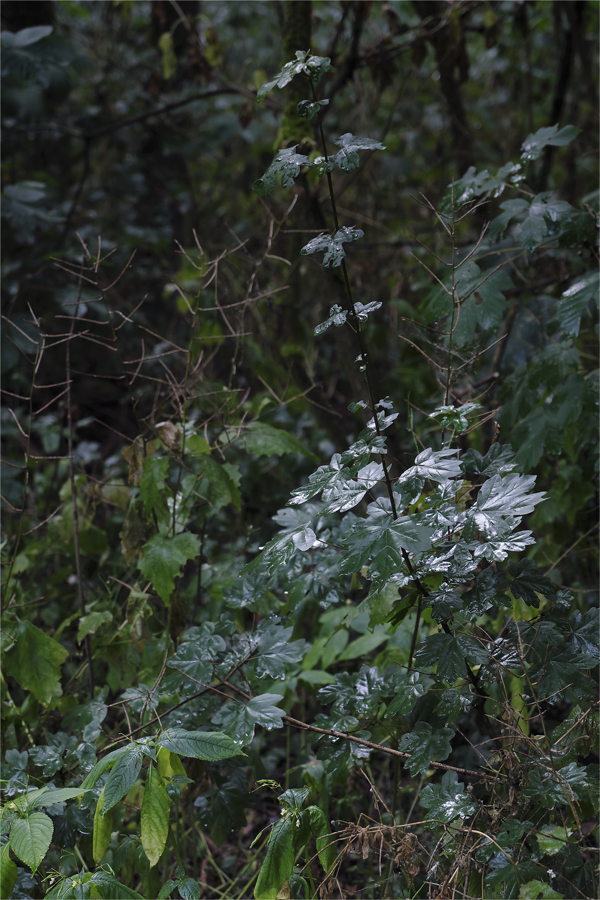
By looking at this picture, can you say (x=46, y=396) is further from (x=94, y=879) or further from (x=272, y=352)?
(x=94, y=879)

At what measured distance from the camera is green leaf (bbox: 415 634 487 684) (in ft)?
3.32

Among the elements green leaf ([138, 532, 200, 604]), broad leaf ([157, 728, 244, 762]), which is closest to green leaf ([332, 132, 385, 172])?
green leaf ([138, 532, 200, 604])

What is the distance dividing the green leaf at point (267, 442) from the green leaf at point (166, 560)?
1.02 ft

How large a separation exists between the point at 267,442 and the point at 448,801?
90 cm

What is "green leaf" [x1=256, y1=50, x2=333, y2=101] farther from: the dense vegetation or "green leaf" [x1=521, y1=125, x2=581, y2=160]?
"green leaf" [x1=521, y1=125, x2=581, y2=160]

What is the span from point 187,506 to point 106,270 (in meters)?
2.73

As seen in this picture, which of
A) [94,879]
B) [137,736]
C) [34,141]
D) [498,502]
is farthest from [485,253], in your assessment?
[34,141]

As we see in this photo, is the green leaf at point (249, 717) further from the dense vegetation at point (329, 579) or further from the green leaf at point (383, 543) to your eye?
the green leaf at point (383, 543)

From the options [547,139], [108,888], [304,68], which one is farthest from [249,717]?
[547,139]

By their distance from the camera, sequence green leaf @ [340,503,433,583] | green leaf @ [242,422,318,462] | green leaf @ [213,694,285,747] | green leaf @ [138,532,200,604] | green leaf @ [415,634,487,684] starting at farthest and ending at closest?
green leaf @ [242,422,318,462], green leaf @ [138,532,200,604], green leaf @ [213,694,285,747], green leaf @ [415,634,487,684], green leaf @ [340,503,433,583]

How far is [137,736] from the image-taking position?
130 centimetres

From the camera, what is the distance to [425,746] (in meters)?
1.09

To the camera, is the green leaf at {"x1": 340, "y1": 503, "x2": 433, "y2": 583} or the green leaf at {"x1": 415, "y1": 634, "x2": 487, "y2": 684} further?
the green leaf at {"x1": 415, "y1": 634, "x2": 487, "y2": 684}

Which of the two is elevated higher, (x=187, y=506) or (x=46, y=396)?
(x=187, y=506)
